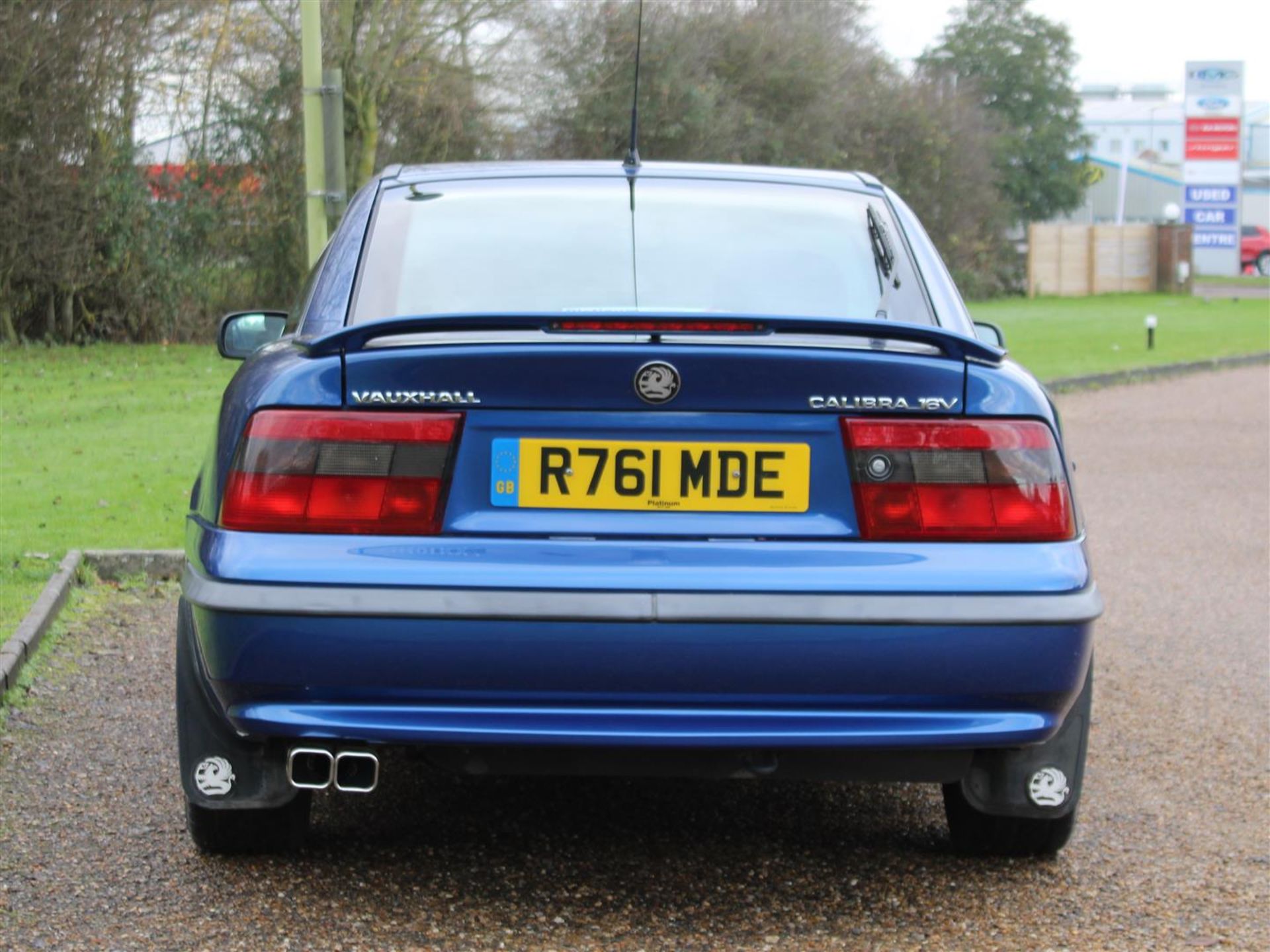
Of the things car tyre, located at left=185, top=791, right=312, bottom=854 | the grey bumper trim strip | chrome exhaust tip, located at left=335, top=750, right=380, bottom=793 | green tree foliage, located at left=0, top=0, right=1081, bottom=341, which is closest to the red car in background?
green tree foliage, located at left=0, top=0, right=1081, bottom=341

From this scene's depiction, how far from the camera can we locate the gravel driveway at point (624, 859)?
3.61m

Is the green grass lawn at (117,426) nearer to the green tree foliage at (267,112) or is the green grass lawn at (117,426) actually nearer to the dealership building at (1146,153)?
the green tree foliage at (267,112)

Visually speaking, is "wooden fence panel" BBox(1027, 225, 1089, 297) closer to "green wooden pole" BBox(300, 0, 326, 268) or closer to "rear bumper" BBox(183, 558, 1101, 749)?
"green wooden pole" BBox(300, 0, 326, 268)

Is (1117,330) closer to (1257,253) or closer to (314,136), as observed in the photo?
(314,136)

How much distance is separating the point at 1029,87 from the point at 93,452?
64645mm

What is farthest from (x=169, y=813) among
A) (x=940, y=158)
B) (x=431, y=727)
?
(x=940, y=158)

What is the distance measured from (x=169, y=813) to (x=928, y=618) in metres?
2.07

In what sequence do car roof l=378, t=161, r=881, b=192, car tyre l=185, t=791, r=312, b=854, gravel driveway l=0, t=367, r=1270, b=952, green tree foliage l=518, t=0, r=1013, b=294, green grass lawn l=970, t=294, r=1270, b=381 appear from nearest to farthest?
1. gravel driveway l=0, t=367, r=1270, b=952
2. car tyre l=185, t=791, r=312, b=854
3. car roof l=378, t=161, r=881, b=192
4. green grass lawn l=970, t=294, r=1270, b=381
5. green tree foliage l=518, t=0, r=1013, b=294

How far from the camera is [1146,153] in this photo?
10481 centimetres

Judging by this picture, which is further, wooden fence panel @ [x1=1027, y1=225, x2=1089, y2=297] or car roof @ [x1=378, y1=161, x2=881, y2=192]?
wooden fence panel @ [x1=1027, y1=225, x2=1089, y2=297]

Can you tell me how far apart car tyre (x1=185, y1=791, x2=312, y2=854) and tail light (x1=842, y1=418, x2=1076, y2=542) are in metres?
1.43

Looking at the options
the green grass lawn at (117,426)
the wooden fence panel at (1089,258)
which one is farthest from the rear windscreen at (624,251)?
the wooden fence panel at (1089,258)

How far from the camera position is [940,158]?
135 ft

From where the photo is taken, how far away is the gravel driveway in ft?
11.8
